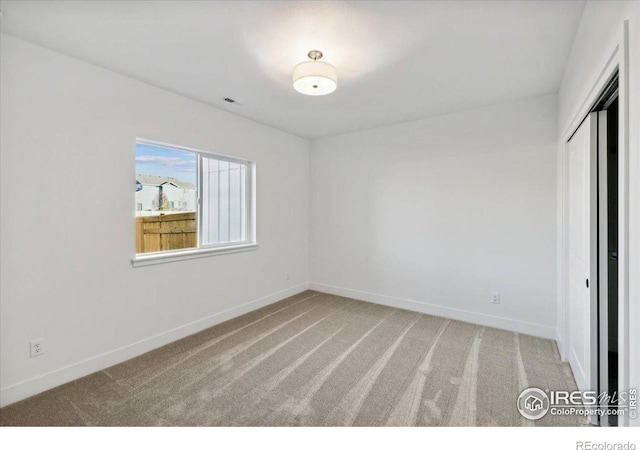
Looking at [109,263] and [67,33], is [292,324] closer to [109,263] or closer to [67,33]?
[109,263]

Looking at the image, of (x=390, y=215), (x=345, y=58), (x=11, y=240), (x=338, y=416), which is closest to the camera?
(x=338, y=416)

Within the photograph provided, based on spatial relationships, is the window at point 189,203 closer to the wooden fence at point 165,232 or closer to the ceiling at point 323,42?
the wooden fence at point 165,232

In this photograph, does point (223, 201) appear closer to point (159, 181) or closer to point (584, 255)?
point (159, 181)

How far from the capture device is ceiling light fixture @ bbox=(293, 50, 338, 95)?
Answer: 2.14m

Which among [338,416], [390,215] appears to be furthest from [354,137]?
[338,416]

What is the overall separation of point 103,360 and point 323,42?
10.1 ft

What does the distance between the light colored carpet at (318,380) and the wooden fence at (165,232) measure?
3.26 feet

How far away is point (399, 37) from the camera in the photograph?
2.02 m

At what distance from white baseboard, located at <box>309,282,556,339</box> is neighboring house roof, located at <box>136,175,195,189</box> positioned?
2558mm

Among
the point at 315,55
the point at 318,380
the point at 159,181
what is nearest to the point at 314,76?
the point at 315,55

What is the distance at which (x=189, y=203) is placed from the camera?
129 inches

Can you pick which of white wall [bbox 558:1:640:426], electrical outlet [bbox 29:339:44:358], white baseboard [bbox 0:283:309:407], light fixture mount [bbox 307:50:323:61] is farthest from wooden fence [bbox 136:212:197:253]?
white wall [bbox 558:1:640:426]

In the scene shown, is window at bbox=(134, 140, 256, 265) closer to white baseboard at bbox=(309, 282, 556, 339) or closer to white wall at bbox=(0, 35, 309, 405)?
white wall at bbox=(0, 35, 309, 405)

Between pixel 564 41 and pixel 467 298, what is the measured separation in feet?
8.59
